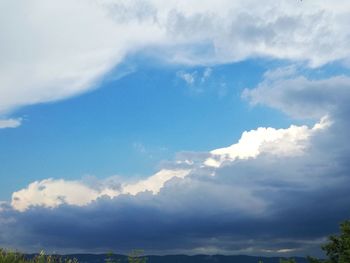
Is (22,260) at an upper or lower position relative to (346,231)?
lower

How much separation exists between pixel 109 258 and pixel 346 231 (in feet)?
85.0

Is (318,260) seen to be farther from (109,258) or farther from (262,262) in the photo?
(109,258)

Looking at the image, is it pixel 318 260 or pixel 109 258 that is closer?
pixel 109 258

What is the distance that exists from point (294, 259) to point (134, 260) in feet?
72.3

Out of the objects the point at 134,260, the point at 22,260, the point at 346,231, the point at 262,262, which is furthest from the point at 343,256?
the point at 22,260

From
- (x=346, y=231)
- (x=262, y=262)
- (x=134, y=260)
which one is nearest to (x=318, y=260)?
(x=346, y=231)

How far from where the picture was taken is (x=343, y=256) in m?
39.8

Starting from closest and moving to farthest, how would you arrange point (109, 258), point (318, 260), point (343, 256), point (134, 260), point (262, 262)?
1. point (109, 258)
2. point (134, 260)
3. point (262, 262)
4. point (343, 256)
5. point (318, 260)

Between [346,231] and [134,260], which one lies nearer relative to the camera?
[134,260]

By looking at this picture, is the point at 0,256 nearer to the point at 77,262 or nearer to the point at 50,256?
the point at 50,256

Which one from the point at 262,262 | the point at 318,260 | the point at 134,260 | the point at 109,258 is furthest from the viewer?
the point at 318,260

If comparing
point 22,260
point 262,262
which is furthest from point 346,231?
point 22,260

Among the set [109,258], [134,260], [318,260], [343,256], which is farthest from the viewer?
[318,260]

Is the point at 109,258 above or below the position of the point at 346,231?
below
